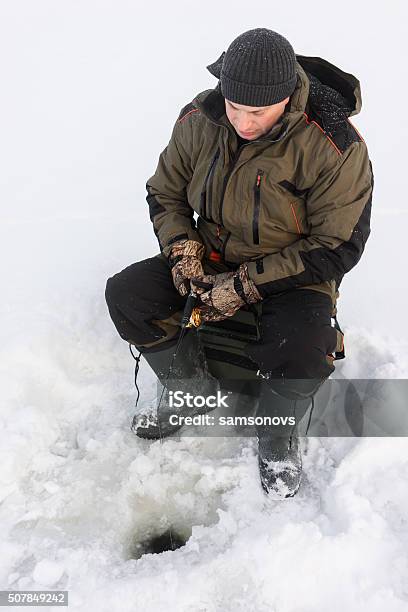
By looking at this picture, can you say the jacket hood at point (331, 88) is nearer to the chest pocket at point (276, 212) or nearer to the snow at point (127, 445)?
the chest pocket at point (276, 212)

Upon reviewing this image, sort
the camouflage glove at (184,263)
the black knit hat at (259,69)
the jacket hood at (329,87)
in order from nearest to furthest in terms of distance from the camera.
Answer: the black knit hat at (259,69)
the jacket hood at (329,87)
the camouflage glove at (184,263)

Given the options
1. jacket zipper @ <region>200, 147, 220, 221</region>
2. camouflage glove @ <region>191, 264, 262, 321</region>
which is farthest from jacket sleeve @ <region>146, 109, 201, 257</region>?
camouflage glove @ <region>191, 264, 262, 321</region>

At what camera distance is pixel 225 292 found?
238cm

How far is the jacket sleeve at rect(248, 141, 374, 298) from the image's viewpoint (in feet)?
7.00

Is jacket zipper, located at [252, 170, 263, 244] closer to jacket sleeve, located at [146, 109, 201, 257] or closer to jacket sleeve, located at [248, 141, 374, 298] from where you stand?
jacket sleeve, located at [248, 141, 374, 298]

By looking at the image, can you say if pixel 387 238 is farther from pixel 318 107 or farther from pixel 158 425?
pixel 158 425

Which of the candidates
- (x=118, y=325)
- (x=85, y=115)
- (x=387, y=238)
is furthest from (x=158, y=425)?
(x=85, y=115)

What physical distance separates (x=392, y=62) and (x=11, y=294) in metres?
4.27

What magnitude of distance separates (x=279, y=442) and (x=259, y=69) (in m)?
1.58

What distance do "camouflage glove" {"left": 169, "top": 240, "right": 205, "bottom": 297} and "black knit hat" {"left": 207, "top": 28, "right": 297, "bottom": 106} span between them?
2.35ft

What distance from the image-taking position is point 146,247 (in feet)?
11.9

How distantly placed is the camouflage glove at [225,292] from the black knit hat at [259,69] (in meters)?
0.72

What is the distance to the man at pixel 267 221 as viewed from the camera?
6.88 feet

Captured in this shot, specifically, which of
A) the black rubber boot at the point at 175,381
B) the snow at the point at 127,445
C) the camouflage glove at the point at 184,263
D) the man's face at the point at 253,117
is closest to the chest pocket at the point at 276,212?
the man's face at the point at 253,117
